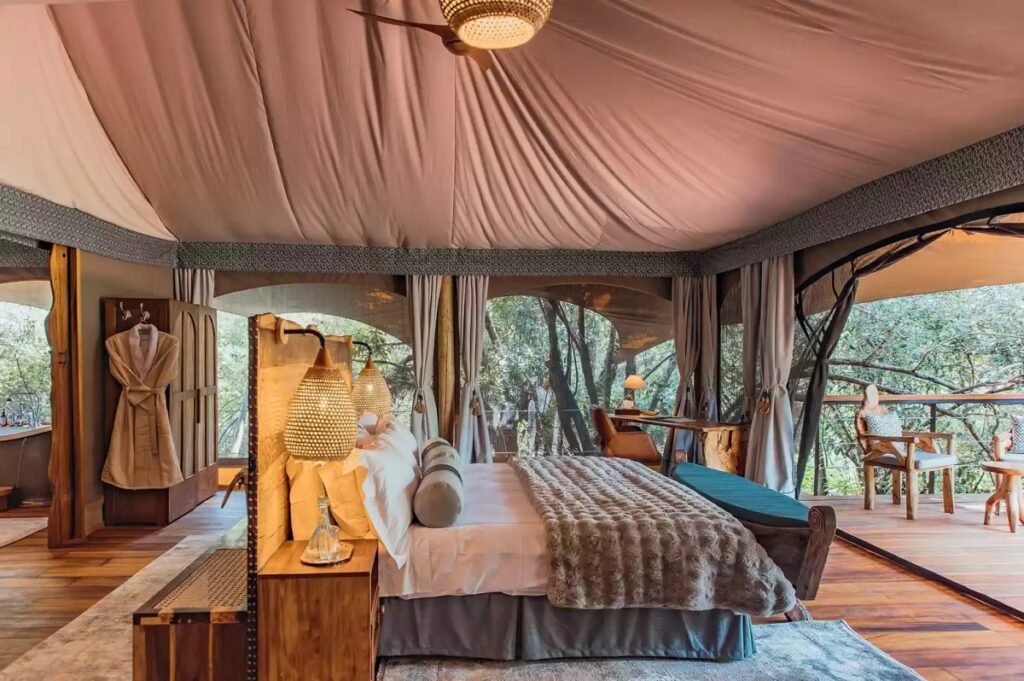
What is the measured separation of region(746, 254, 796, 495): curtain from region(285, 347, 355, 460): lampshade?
147 inches

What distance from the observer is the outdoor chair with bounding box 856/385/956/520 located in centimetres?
468

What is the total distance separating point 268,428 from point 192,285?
3.98m

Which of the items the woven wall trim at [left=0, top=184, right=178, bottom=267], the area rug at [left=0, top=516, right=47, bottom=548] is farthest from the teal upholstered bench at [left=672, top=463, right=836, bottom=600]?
the area rug at [left=0, top=516, right=47, bottom=548]

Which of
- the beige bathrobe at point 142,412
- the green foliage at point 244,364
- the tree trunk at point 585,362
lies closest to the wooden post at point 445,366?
the green foliage at point 244,364

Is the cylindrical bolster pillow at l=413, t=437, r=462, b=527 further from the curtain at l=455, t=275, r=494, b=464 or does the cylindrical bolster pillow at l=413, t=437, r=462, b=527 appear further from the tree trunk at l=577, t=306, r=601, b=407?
the tree trunk at l=577, t=306, r=601, b=407

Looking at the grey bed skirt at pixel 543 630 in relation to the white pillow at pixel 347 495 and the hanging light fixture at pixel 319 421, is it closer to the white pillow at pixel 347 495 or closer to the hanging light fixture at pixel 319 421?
the white pillow at pixel 347 495

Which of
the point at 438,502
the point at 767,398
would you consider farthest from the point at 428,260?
the point at 438,502

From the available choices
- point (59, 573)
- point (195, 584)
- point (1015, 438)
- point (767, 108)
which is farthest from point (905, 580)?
point (59, 573)

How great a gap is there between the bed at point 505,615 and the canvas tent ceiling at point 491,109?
2.24 metres

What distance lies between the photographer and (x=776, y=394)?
4.78 meters

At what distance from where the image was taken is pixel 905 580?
Answer: 352cm

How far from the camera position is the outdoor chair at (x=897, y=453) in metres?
4.68

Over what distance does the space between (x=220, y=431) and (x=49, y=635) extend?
3400 mm

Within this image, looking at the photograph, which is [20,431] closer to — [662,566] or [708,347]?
[662,566]
